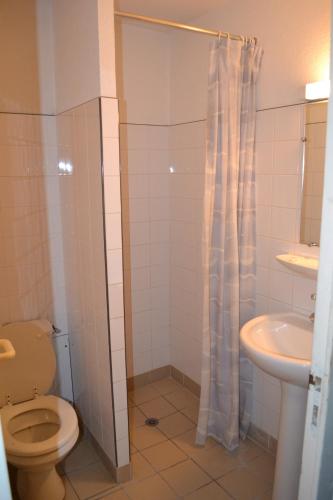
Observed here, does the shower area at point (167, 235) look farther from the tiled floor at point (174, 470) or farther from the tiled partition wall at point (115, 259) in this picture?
the tiled partition wall at point (115, 259)

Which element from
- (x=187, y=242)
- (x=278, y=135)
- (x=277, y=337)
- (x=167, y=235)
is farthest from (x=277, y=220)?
(x=167, y=235)

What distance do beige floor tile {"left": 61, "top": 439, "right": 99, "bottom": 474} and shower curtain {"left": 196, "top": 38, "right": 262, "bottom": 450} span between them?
0.66 metres

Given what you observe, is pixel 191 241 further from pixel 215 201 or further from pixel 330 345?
pixel 330 345

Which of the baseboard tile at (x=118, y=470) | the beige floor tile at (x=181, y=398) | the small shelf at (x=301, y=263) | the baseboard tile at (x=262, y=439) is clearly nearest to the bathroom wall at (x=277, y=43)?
the small shelf at (x=301, y=263)

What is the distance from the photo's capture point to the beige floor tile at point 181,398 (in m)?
2.89

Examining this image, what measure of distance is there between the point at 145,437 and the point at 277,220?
1607 mm

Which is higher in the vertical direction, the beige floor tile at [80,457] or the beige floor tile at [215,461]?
the beige floor tile at [215,461]

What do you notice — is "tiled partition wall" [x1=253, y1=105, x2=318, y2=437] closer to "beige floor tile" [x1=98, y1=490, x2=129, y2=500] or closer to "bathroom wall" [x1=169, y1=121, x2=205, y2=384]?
"bathroom wall" [x1=169, y1=121, x2=205, y2=384]

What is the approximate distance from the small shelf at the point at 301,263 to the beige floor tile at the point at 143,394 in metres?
1.57

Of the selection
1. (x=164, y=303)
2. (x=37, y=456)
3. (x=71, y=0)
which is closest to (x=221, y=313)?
(x=164, y=303)

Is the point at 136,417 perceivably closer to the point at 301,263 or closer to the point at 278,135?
the point at 301,263

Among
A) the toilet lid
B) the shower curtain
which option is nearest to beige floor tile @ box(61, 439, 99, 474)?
the toilet lid

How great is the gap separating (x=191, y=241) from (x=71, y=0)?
162 cm

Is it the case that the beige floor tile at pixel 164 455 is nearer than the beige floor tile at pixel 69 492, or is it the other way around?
the beige floor tile at pixel 69 492
